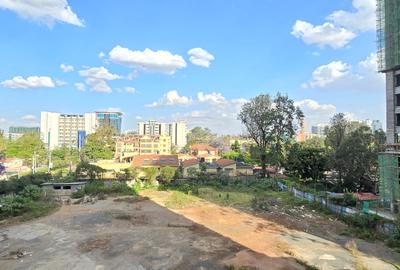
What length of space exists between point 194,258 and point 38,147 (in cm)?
6133

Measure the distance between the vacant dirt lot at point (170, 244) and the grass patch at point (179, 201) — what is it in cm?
238

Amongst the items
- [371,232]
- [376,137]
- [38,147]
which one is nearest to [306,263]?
[371,232]

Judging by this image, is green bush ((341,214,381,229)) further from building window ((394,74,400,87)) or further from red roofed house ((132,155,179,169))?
red roofed house ((132,155,179,169))

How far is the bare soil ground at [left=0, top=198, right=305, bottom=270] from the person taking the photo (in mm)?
12625

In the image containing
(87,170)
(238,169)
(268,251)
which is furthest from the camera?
(238,169)

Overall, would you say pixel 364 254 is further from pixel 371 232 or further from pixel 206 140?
pixel 206 140

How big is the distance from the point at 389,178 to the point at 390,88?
7027 millimetres

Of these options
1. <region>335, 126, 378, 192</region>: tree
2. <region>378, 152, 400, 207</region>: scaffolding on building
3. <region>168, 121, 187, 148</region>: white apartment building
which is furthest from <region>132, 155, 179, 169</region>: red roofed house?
<region>168, 121, 187, 148</region>: white apartment building

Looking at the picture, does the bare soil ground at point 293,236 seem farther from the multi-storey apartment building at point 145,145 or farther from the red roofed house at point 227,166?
the multi-storey apartment building at point 145,145

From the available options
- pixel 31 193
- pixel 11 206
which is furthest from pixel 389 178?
pixel 31 193

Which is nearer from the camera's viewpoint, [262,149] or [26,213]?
[26,213]

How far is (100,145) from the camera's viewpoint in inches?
2756

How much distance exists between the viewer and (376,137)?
3344 centimetres

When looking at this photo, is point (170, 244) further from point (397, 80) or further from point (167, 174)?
point (397, 80)
